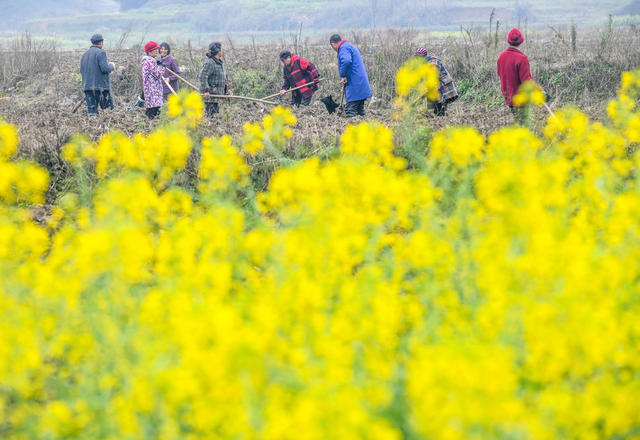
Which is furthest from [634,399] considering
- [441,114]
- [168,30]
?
[168,30]

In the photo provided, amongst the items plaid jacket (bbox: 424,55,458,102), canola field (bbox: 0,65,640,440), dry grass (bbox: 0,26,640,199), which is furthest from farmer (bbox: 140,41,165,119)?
canola field (bbox: 0,65,640,440)

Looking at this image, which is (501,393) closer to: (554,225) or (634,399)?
(634,399)

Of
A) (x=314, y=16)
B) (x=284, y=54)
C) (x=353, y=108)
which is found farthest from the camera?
(x=314, y=16)

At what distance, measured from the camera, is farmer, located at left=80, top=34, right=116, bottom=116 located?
36.1 ft

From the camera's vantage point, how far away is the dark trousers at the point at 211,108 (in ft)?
36.1

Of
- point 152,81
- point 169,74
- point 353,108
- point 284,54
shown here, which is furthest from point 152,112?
point 353,108

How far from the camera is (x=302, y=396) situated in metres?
2.18

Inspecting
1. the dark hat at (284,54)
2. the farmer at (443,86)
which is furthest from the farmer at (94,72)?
the farmer at (443,86)

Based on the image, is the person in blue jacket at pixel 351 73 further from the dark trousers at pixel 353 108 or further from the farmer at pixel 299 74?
the farmer at pixel 299 74

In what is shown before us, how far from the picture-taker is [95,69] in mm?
11117

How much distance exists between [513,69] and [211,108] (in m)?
4.99

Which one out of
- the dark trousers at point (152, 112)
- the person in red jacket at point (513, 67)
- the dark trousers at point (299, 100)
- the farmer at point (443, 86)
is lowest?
the dark trousers at point (299, 100)

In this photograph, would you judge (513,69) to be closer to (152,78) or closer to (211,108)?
(211,108)

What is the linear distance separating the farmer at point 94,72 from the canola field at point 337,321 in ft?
25.6
